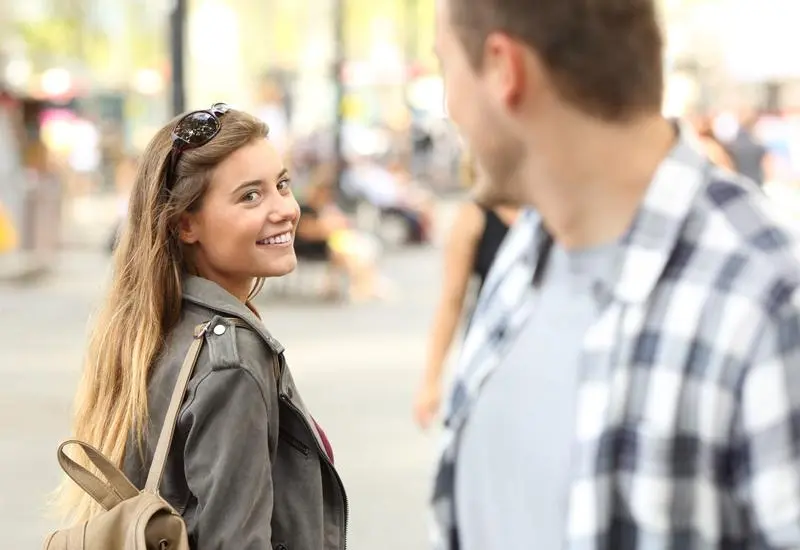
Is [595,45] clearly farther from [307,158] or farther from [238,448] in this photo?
[307,158]

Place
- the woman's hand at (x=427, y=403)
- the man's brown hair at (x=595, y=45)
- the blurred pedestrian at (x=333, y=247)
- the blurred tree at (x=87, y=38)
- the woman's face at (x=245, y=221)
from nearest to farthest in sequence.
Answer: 1. the man's brown hair at (x=595, y=45)
2. the woman's face at (x=245, y=221)
3. the woman's hand at (x=427, y=403)
4. the blurred pedestrian at (x=333, y=247)
5. the blurred tree at (x=87, y=38)

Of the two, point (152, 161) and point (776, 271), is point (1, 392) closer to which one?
point (152, 161)

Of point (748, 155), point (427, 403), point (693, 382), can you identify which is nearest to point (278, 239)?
point (693, 382)

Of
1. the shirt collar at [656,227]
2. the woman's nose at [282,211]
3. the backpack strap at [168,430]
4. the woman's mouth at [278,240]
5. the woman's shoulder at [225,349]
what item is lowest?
the backpack strap at [168,430]

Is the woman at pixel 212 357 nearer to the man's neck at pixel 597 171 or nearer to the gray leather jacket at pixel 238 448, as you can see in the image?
the gray leather jacket at pixel 238 448

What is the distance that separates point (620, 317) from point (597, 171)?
175 mm

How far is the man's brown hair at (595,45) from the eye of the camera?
5.33ft

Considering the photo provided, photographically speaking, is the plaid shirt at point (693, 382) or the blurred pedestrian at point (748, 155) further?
the blurred pedestrian at point (748, 155)

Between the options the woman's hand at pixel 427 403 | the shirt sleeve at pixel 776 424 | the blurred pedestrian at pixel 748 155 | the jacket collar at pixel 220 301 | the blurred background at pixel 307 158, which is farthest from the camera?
the blurred pedestrian at pixel 748 155

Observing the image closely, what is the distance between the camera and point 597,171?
170 cm

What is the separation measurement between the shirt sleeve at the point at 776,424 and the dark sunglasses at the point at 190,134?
1.56 meters

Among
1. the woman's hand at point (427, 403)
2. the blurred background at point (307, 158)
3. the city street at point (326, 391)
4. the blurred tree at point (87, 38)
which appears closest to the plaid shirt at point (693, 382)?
the blurred background at point (307, 158)

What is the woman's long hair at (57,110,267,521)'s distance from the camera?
109 inches

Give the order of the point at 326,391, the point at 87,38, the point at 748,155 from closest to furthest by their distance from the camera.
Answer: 1. the point at 326,391
2. the point at 748,155
3. the point at 87,38
